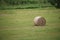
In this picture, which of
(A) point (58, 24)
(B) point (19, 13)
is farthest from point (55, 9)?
(A) point (58, 24)

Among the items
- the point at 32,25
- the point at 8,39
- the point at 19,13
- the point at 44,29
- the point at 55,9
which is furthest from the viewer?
the point at 55,9

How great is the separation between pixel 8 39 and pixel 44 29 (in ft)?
3.34

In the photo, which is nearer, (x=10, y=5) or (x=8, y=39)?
(x=8, y=39)

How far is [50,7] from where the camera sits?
748 centimetres

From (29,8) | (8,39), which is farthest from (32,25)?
(29,8)

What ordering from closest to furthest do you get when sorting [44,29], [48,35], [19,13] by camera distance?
[48,35] < [44,29] < [19,13]

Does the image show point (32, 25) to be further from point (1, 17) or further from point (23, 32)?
point (1, 17)

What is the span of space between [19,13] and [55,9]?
4.67 feet

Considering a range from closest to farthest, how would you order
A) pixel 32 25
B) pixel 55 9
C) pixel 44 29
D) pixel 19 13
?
pixel 44 29, pixel 32 25, pixel 19 13, pixel 55 9

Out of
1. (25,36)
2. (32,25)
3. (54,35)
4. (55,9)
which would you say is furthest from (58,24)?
(55,9)

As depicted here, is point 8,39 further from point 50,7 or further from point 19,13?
point 50,7

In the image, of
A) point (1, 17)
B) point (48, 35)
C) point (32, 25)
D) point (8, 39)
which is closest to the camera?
point (8, 39)

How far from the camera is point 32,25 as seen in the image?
191 inches

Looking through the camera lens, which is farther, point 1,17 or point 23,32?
point 1,17
